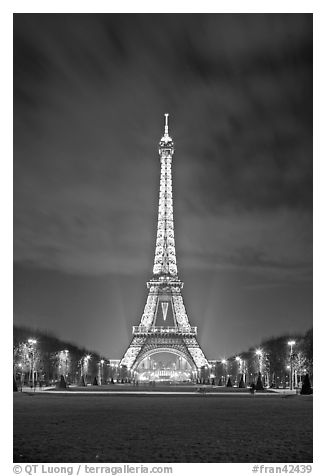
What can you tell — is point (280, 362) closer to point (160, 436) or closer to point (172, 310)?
point (172, 310)

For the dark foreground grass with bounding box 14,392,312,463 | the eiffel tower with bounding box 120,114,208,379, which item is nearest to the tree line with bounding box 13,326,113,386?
the eiffel tower with bounding box 120,114,208,379

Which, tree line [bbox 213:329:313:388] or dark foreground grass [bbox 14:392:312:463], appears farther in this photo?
tree line [bbox 213:329:313:388]

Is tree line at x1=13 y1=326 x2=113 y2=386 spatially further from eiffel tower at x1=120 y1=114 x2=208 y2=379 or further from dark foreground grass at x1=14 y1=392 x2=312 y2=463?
dark foreground grass at x1=14 y1=392 x2=312 y2=463

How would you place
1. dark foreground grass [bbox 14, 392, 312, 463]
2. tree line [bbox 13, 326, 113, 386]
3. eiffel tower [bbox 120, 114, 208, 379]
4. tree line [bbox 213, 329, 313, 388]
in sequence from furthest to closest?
eiffel tower [bbox 120, 114, 208, 379] → tree line [bbox 13, 326, 113, 386] → tree line [bbox 213, 329, 313, 388] → dark foreground grass [bbox 14, 392, 312, 463]

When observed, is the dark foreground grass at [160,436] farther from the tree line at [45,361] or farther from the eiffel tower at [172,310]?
the eiffel tower at [172,310]

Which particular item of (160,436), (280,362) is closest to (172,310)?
(280,362)
